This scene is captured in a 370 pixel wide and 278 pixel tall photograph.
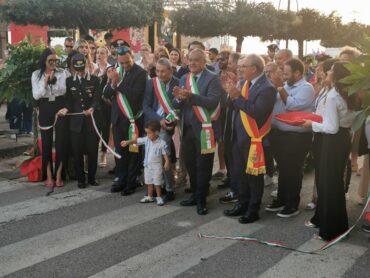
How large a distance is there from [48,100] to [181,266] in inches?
147

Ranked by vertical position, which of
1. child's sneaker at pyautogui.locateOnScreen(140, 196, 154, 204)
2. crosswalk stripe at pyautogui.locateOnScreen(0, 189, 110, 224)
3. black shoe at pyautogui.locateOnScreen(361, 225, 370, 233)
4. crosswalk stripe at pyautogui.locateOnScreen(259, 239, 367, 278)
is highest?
black shoe at pyautogui.locateOnScreen(361, 225, 370, 233)

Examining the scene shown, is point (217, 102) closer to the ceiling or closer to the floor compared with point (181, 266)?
closer to the ceiling

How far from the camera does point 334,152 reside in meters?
4.77

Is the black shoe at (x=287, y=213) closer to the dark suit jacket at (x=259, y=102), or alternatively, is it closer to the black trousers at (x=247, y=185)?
the black trousers at (x=247, y=185)

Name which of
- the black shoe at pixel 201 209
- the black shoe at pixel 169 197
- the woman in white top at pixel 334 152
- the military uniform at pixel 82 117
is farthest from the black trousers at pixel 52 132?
the woman in white top at pixel 334 152

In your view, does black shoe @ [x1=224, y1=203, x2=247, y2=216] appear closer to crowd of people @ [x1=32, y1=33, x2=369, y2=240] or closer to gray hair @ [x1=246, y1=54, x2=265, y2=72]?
crowd of people @ [x1=32, y1=33, x2=369, y2=240]

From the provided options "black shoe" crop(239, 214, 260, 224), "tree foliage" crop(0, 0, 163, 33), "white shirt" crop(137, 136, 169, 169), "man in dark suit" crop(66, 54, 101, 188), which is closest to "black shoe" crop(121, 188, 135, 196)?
"white shirt" crop(137, 136, 169, 169)

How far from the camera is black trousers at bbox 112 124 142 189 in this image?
675cm

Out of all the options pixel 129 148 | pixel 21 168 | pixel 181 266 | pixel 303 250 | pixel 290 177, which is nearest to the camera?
pixel 181 266

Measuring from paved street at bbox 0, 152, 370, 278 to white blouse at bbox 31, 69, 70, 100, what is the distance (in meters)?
1.48

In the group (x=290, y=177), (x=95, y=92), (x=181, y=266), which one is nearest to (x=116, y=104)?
(x=95, y=92)

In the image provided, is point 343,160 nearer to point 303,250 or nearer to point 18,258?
point 303,250

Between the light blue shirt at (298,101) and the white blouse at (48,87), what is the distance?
3.20m

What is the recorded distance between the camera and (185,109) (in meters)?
6.01
